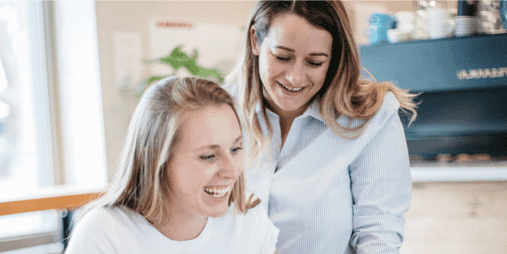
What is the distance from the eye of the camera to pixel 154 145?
100cm

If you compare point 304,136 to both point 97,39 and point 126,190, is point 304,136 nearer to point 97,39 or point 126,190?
point 126,190

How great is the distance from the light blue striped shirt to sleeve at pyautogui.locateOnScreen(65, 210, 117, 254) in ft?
1.57

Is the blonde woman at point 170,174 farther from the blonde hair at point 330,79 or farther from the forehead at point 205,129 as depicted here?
the blonde hair at point 330,79

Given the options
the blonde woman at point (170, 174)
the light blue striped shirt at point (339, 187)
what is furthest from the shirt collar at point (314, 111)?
the blonde woman at point (170, 174)

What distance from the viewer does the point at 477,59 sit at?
207 centimetres

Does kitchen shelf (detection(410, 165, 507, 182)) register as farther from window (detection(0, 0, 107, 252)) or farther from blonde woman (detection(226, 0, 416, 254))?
window (detection(0, 0, 107, 252))

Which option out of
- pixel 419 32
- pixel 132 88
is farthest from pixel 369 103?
pixel 132 88

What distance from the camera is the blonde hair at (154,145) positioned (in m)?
0.99

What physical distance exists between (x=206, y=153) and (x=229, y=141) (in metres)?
0.06

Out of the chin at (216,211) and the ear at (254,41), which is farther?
the ear at (254,41)

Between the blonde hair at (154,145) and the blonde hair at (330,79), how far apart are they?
256mm

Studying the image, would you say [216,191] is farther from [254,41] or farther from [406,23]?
[406,23]

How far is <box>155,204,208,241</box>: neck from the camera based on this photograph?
1056 millimetres

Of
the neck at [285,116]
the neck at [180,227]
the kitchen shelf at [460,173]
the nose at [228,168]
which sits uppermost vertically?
the neck at [285,116]
